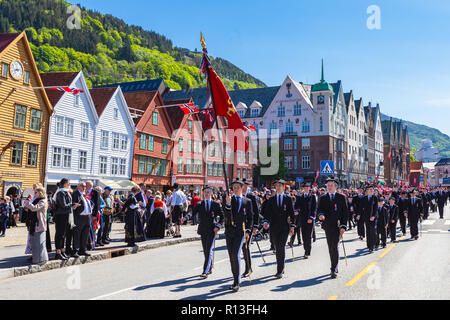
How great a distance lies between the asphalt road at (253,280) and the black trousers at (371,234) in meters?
0.46

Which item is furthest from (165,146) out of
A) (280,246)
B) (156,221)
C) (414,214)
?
(280,246)

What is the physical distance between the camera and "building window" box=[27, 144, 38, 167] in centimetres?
2969

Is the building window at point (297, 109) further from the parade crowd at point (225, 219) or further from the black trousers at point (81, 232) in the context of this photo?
the black trousers at point (81, 232)

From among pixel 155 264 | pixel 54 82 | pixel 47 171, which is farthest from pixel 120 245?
pixel 54 82

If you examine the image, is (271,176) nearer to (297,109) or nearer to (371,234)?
(297,109)

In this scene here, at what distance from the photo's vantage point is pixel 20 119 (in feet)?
94.8

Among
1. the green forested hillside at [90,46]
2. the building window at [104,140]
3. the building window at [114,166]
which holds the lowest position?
the building window at [114,166]

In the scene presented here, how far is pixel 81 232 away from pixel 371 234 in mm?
8630

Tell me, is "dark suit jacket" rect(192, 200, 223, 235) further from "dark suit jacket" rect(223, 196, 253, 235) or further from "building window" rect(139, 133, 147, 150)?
"building window" rect(139, 133, 147, 150)

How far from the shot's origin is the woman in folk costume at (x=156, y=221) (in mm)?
15586

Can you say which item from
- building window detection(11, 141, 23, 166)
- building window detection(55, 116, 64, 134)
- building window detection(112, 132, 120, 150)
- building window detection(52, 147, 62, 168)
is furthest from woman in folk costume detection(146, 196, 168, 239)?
building window detection(112, 132, 120, 150)

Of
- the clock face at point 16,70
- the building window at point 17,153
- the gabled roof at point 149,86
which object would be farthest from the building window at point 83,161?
the gabled roof at point 149,86

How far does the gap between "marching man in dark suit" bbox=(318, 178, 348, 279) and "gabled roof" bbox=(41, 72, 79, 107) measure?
2810cm

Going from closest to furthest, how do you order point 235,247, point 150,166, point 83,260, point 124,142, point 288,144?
1. point 235,247
2. point 83,260
3. point 124,142
4. point 150,166
5. point 288,144
